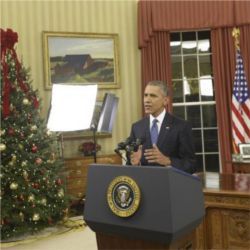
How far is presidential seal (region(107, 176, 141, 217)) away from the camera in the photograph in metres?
1.31

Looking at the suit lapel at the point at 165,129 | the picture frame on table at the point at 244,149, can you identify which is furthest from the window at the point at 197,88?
the suit lapel at the point at 165,129

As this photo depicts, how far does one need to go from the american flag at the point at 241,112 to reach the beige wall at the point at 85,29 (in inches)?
67.0

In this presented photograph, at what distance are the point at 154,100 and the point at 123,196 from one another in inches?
56.4

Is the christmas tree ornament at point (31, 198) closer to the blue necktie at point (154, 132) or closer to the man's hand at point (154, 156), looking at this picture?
the blue necktie at point (154, 132)

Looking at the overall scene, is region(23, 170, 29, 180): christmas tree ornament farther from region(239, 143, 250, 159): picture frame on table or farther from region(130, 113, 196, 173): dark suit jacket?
region(239, 143, 250, 159): picture frame on table

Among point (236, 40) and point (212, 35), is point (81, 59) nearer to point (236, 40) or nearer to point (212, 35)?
point (212, 35)

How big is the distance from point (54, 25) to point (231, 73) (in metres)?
3.15

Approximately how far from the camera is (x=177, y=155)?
2.72 meters

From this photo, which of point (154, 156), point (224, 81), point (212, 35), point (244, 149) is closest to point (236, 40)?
point (212, 35)

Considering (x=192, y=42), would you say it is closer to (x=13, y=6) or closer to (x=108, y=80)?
(x=108, y=80)

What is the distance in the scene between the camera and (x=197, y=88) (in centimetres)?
700

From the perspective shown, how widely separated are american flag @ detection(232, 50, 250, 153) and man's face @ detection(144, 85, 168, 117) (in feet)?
12.6

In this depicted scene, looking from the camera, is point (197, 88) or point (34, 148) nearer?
point (34, 148)

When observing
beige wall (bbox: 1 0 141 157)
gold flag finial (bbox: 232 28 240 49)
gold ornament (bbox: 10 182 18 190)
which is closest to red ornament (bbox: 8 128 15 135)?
gold ornament (bbox: 10 182 18 190)
